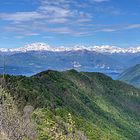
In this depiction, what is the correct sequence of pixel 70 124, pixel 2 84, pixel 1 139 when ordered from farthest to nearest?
pixel 2 84 < pixel 1 139 < pixel 70 124

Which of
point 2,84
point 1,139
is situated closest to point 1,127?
point 1,139

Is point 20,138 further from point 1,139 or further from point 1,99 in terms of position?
point 1,99

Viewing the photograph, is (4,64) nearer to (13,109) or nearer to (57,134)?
(13,109)

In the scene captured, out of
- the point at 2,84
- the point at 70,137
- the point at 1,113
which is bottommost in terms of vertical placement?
the point at 70,137

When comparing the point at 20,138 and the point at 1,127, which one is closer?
the point at 20,138

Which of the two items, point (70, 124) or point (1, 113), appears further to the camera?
point (1, 113)

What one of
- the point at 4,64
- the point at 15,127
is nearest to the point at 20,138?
the point at 15,127

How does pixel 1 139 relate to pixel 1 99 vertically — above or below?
below

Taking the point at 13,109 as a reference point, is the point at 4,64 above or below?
above

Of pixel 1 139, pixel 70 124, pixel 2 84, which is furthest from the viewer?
pixel 2 84
